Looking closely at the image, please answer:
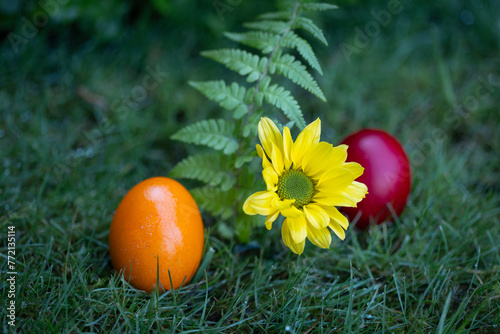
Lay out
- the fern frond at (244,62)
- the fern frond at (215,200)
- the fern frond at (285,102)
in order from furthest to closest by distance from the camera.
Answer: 1. the fern frond at (215,200)
2. the fern frond at (244,62)
3. the fern frond at (285,102)

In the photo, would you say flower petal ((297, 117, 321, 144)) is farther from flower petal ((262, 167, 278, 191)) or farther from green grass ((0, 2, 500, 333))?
green grass ((0, 2, 500, 333))

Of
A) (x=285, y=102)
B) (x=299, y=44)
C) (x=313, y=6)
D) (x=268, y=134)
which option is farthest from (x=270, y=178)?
(x=313, y=6)

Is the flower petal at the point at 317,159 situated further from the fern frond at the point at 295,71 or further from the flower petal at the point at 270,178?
the fern frond at the point at 295,71

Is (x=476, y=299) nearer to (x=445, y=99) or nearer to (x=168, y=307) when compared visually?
(x=168, y=307)

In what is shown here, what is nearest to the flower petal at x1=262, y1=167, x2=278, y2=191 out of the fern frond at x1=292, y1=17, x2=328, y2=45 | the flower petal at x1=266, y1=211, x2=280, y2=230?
the flower petal at x1=266, y1=211, x2=280, y2=230

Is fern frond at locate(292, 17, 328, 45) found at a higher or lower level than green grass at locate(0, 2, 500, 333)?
higher

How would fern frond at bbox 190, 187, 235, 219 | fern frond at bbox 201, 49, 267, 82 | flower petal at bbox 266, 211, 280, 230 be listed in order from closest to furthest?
flower petal at bbox 266, 211, 280, 230, fern frond at bbox 201, 49, 267, 82, fern frond at bbox 190, 187, 235, 219

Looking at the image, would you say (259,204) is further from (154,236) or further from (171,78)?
(171,78)

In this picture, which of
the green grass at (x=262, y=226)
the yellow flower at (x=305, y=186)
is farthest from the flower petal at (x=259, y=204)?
the green grass at (x=262, y=226)
